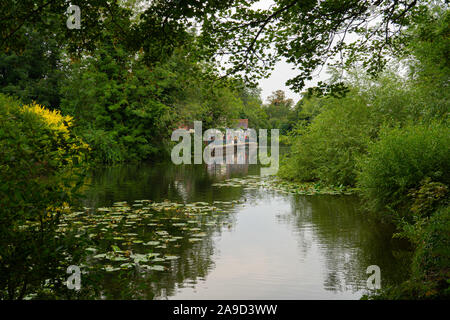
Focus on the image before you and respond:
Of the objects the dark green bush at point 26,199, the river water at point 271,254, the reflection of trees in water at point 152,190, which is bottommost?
the river water at point 271,254

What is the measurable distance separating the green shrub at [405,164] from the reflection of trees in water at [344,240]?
30.0 inches

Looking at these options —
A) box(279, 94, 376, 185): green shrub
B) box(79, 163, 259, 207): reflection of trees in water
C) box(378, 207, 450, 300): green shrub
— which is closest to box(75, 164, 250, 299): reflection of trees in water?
box(79, 163, 259, 207): reflection of trees in water

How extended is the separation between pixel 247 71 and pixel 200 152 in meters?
30.4

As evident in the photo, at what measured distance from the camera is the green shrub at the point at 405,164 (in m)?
9.52

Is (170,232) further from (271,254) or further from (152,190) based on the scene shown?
(152,190)

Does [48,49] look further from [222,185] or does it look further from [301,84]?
[301,84]

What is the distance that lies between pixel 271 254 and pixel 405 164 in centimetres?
403

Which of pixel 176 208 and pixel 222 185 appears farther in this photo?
pixel 222 185

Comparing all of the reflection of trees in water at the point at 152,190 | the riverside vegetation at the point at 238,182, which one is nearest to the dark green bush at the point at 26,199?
the riverside vegetation at the point at 238,182

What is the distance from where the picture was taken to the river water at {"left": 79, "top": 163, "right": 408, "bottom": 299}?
596 centimetres

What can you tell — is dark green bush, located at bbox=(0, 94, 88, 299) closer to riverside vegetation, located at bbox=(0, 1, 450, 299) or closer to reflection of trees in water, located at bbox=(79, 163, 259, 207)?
riverside vegetation, located at bbox=(0, 1, 450, 299)

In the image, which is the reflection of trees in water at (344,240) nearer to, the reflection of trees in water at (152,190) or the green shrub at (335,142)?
the green shrub at (335,142)

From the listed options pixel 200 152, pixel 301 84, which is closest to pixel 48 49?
pixel 200 152

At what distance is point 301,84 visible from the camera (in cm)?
802
